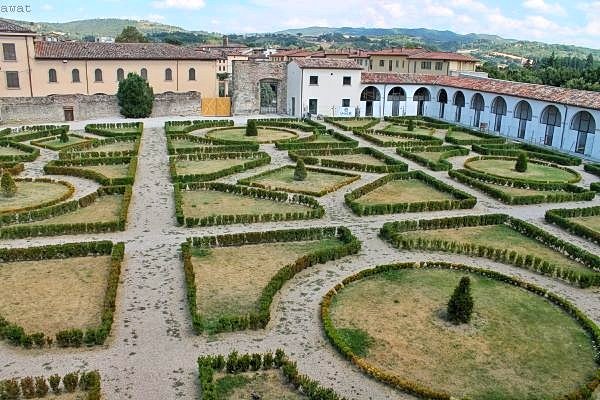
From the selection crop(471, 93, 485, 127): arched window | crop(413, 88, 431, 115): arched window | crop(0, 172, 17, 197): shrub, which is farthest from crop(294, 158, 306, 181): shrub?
crop(413, 88, 431, 115): arched window

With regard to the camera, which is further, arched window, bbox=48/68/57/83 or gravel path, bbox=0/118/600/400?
arched window, bbox=48/68/57/83

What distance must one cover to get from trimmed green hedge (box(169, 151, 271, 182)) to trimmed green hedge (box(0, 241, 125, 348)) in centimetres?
1031

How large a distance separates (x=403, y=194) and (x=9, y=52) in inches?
1700

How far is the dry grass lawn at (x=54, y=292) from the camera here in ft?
51.1

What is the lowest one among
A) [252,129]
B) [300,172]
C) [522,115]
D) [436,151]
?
[300,172]

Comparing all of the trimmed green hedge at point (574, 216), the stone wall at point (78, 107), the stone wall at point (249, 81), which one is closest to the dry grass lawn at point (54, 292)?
the trimmed green hedge at point (574, 216)

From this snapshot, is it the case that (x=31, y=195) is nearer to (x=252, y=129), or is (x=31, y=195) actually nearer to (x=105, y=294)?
(x=105, y=294)

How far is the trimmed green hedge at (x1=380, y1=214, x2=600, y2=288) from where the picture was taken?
1953 cm

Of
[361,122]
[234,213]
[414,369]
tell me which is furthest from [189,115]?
[414,369]

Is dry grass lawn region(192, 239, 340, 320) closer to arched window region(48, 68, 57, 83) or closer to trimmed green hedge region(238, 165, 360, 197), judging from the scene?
trimmed green hedge region(238, 165, 360, 197)

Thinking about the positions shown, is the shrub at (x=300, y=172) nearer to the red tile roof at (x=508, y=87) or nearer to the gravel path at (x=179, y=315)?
the gravel path at (x=179, y=315)

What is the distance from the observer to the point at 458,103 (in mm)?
59406

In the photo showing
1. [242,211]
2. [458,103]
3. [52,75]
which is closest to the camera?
[242,211]

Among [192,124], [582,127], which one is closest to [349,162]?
[192,124]
